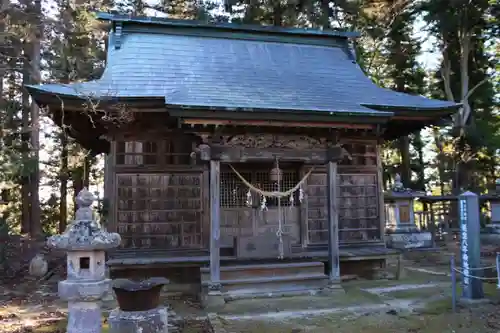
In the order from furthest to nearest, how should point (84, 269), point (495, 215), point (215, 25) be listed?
1. point (495, 215)
2. point (215, 25)
3. point (84, 269)

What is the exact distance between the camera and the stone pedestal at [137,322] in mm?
5379

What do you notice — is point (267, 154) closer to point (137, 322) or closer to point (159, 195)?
point (159, 195)

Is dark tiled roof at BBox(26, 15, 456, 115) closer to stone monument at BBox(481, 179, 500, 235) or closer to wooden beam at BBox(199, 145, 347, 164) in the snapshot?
wooden beam at BBox(199, 145, 347, 164)

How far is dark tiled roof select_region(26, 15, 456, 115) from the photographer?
336 inches

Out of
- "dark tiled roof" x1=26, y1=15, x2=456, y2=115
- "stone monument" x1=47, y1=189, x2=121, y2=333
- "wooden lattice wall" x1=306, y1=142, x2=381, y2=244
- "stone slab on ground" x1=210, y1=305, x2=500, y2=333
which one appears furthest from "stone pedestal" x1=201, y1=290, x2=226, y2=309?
"dark tiled roof" x1=26, y1=15, x2=456, y2=115

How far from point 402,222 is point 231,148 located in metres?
10.6

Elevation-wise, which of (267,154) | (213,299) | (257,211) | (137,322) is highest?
(267,154)

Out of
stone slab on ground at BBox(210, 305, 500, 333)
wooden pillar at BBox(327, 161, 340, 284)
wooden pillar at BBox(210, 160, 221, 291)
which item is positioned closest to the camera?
stone slab on ground at BBox(210, 305, 500, 333)

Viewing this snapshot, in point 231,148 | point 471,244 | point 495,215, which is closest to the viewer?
point 471,244

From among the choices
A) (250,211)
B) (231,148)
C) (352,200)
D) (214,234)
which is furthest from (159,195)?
(352,200)

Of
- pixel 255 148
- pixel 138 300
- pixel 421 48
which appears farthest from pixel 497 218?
pixel 138 300

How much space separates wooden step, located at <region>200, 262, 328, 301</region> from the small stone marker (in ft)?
8.77

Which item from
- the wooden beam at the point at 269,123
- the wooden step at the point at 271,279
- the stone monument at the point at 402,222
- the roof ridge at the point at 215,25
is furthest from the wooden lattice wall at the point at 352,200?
the stone monument at the point at 402,222

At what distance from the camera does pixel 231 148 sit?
8.37 m
